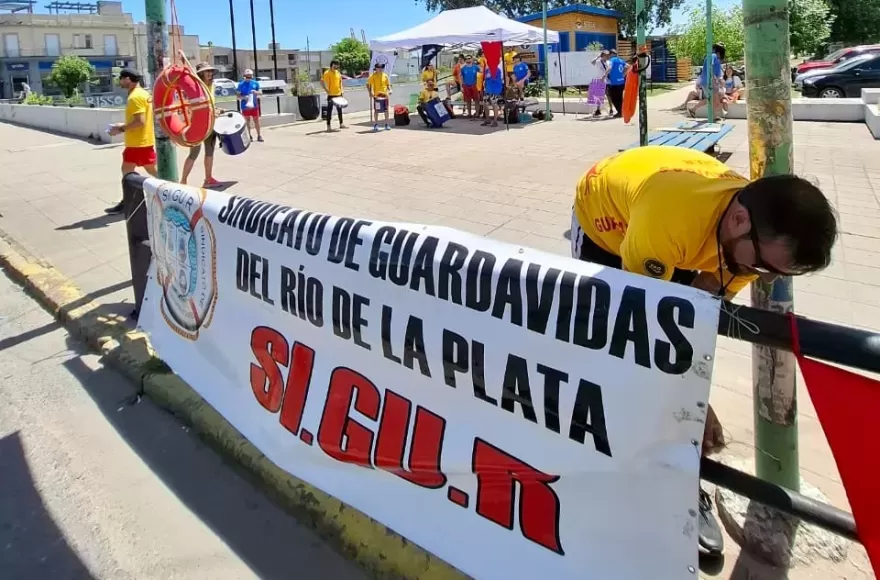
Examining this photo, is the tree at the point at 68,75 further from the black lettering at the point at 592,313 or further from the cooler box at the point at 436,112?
the black lettering at the point at 592,313

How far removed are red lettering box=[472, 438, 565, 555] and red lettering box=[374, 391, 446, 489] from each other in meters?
0.18

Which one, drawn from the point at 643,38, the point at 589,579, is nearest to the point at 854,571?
the point at 589,579

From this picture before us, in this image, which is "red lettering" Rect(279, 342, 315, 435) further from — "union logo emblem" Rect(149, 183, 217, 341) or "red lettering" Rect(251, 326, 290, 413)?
"union logo emblem" Rect(149, 183, 217, 341)

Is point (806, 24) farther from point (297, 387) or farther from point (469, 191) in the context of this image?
point (297, 387)

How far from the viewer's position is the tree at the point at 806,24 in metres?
27.5

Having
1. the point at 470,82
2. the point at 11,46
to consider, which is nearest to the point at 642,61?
the point at 470,82

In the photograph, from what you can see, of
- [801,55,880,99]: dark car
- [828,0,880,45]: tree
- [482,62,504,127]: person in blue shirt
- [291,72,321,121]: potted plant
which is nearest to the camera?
[482,62,504,127]: person in blue shirt

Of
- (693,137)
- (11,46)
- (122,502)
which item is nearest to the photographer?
(122,502)

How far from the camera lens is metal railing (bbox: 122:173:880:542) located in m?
1.47

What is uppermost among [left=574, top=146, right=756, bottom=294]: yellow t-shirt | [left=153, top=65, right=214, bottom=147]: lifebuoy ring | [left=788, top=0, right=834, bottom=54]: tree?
[left=788, top=0, right=834, bottom=54]: tree

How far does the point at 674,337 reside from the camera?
5.42 ft

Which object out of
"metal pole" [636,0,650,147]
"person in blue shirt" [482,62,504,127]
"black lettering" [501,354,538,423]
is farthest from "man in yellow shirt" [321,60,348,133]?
"black lettering" [501,354,538,423]

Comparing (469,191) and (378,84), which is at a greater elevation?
(378,84)

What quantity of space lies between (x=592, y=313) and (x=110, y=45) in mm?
91702
